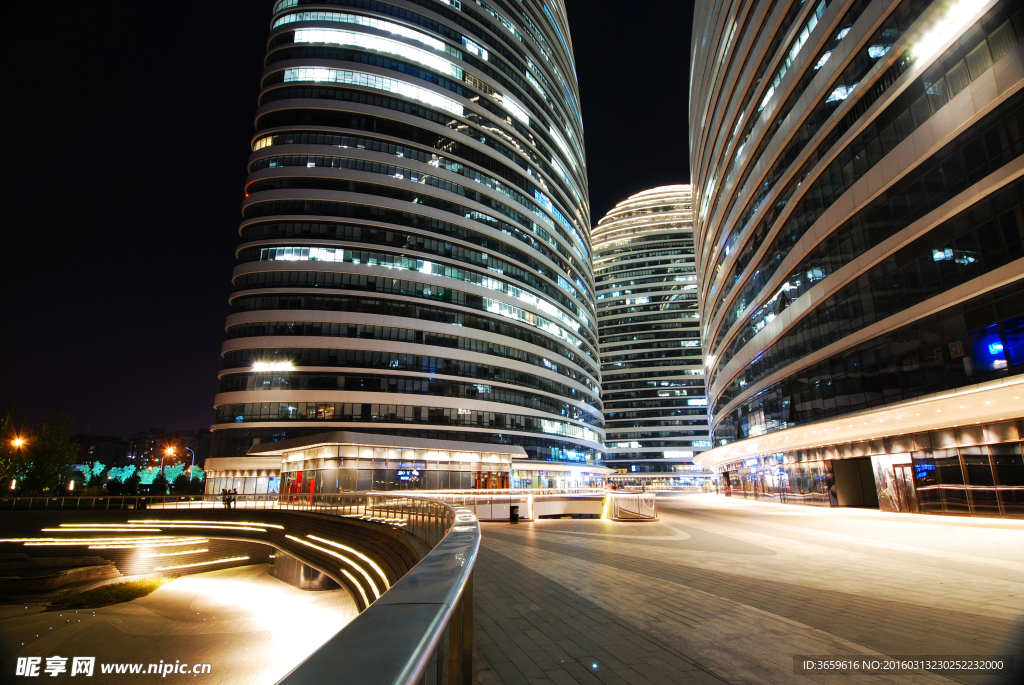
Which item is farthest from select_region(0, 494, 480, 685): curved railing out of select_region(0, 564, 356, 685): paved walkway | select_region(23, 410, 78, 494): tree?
select_region(23, 410, 78, 494): tree

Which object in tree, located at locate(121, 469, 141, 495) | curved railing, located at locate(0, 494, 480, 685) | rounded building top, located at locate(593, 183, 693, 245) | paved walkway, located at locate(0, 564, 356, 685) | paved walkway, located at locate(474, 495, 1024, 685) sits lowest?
paved walkway, located at locate(0, 564, 356, 685)

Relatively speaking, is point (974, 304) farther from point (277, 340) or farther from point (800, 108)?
point (277, 340)

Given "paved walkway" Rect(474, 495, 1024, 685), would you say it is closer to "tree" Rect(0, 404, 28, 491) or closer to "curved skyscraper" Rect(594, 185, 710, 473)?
"tree" Rect(0, 404, 28, 491)

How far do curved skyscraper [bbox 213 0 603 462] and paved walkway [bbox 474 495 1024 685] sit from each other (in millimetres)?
50061

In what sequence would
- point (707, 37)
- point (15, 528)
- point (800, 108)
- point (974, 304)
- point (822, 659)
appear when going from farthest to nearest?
point (707, 37)
point (15, 528)
point (800, 108)
point (974, 304)
point (822, 659)

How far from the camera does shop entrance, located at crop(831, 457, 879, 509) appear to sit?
32.8 m

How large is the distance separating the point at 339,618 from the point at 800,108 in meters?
40.2

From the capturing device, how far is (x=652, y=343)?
144 m

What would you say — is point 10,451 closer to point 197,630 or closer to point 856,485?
point 197,630

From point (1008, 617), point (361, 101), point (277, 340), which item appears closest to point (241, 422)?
point (277, 340)

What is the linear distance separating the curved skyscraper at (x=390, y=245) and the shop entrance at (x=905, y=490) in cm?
4521

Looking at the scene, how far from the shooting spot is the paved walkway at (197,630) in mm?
19969

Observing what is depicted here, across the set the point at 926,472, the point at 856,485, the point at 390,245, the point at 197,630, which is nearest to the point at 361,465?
the point at 197,630

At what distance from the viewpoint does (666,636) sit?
21.2ft
